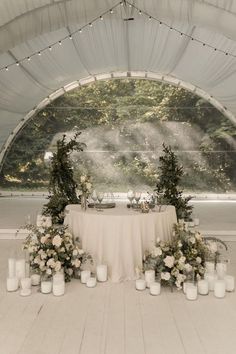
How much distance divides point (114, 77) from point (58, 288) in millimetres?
8797

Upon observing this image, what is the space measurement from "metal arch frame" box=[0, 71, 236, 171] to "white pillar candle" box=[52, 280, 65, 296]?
8438 millimetres

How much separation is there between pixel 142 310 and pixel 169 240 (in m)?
1.31

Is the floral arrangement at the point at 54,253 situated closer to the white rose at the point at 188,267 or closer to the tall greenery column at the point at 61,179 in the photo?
the white rose at the point at 188,267

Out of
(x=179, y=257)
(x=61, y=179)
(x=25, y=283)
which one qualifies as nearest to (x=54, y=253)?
(x=25, y=283)

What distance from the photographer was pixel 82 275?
4.90 meters

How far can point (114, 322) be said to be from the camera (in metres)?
3.81

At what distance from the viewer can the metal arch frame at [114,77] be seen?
478 inches

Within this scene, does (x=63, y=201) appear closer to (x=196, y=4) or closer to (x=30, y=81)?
(x=196, y=4)

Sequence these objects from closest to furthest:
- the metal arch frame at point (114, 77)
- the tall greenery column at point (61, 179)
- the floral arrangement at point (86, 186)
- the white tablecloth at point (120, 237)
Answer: the white tablecloth at point (120, 237)
the floral arrangement at point (86, 186)
the tall greenery column at point (61, 179)
the metal arch frame at point (114, 77)

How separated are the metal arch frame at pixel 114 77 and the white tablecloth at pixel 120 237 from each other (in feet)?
25.0

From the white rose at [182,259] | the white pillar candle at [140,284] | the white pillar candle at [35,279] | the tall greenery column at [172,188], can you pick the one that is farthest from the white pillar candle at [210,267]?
the tall greenery column at [172,188]

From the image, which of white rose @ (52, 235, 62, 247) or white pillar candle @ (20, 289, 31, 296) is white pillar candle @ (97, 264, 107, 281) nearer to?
white rose @ (52, 235, 62, 247)

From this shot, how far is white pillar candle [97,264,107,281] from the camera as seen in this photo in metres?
4.90

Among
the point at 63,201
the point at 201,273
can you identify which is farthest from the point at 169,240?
the point at 63,201
